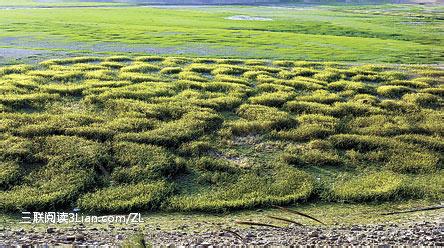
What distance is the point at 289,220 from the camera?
11.4m

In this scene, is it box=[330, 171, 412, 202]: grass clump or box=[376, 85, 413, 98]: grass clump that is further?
box=[376, 85, 413, 98]: grass clump

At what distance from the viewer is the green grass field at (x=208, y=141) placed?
1272 cm

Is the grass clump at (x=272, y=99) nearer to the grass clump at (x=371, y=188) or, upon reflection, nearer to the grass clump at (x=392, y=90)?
the grass clump at (x=392, y=90)

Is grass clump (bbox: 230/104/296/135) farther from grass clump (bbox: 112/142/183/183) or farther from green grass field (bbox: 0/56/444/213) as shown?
grass clump (bbox: 112/142/183/183)

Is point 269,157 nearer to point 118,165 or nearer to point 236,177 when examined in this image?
point 236,177

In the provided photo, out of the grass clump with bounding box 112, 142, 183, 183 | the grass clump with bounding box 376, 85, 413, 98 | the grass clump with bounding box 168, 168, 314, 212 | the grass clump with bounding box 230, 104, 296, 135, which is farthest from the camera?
the grass clump with bounding box 376, 85, 413, 98

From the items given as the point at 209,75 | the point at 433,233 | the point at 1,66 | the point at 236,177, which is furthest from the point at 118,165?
the point at 1,66

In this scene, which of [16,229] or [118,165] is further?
[118,165]

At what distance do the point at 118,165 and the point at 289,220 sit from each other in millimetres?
5309

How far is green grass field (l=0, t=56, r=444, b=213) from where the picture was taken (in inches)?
501

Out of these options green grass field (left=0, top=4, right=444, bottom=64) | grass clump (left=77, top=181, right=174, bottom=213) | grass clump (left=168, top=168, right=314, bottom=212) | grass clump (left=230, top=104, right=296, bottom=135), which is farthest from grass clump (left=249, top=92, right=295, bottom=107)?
green grass field (left=0, top=4, right=444, bottom=64)

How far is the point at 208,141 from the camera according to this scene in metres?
16.0

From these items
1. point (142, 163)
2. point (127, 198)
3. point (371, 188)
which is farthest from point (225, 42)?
point (127, 198)

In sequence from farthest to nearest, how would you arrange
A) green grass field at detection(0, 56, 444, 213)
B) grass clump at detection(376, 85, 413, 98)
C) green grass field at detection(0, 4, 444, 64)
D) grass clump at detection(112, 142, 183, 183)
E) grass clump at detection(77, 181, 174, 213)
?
green grass field at detection(0, 4, 444, 64)
grass clump at detection(376, 85, 413, 98)
grass clump at detection(112, 142, 183, 183)
green grass field at detection(0, 56, 444, 213)
grass clump at detection(77, 181, 174, 213)
